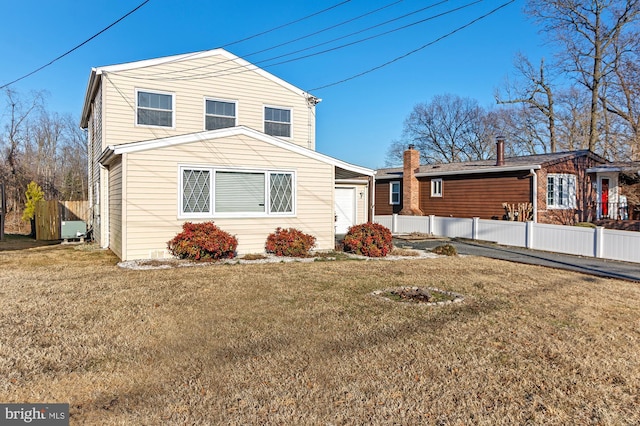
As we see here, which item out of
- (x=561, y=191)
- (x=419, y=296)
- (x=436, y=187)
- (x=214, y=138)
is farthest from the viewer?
(x=436, y=187)

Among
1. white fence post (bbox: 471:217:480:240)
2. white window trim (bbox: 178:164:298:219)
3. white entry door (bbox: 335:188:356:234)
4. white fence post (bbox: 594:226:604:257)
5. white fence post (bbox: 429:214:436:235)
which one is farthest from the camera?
white fence post (bbox: 429:214:436:235)

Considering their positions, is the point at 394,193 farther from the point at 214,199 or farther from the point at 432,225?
the point at 214,199

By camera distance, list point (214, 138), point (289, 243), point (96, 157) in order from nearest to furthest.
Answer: point (214, 138)
point (289, 243)
point (96, 157)

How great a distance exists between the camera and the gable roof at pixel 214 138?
9.88 meters

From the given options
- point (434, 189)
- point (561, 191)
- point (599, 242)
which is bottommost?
point (599, 242)

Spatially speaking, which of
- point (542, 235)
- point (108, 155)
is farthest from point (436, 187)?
point (108, 155)

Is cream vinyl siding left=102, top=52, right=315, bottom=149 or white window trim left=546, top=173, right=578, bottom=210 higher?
cream vinyl siding left=102, top=52, right=315, bottom=149

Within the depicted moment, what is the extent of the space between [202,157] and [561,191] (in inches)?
638

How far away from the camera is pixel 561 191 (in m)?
18.8

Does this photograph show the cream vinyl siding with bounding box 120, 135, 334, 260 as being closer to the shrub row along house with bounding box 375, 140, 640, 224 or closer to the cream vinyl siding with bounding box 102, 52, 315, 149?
the cream vinyl siding with bounding box 102, 52, 315, 149

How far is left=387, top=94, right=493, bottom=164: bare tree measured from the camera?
138 feet

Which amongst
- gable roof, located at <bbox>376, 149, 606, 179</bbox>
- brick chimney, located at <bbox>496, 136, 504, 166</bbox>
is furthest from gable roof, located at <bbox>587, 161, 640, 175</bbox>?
brick chimney, located at <bbox>496, 136, 504, 166</bbox>

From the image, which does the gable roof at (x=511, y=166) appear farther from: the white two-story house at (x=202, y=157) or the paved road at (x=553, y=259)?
the white two-story house at (x=202, y=157)

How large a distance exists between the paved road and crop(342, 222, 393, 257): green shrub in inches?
122
